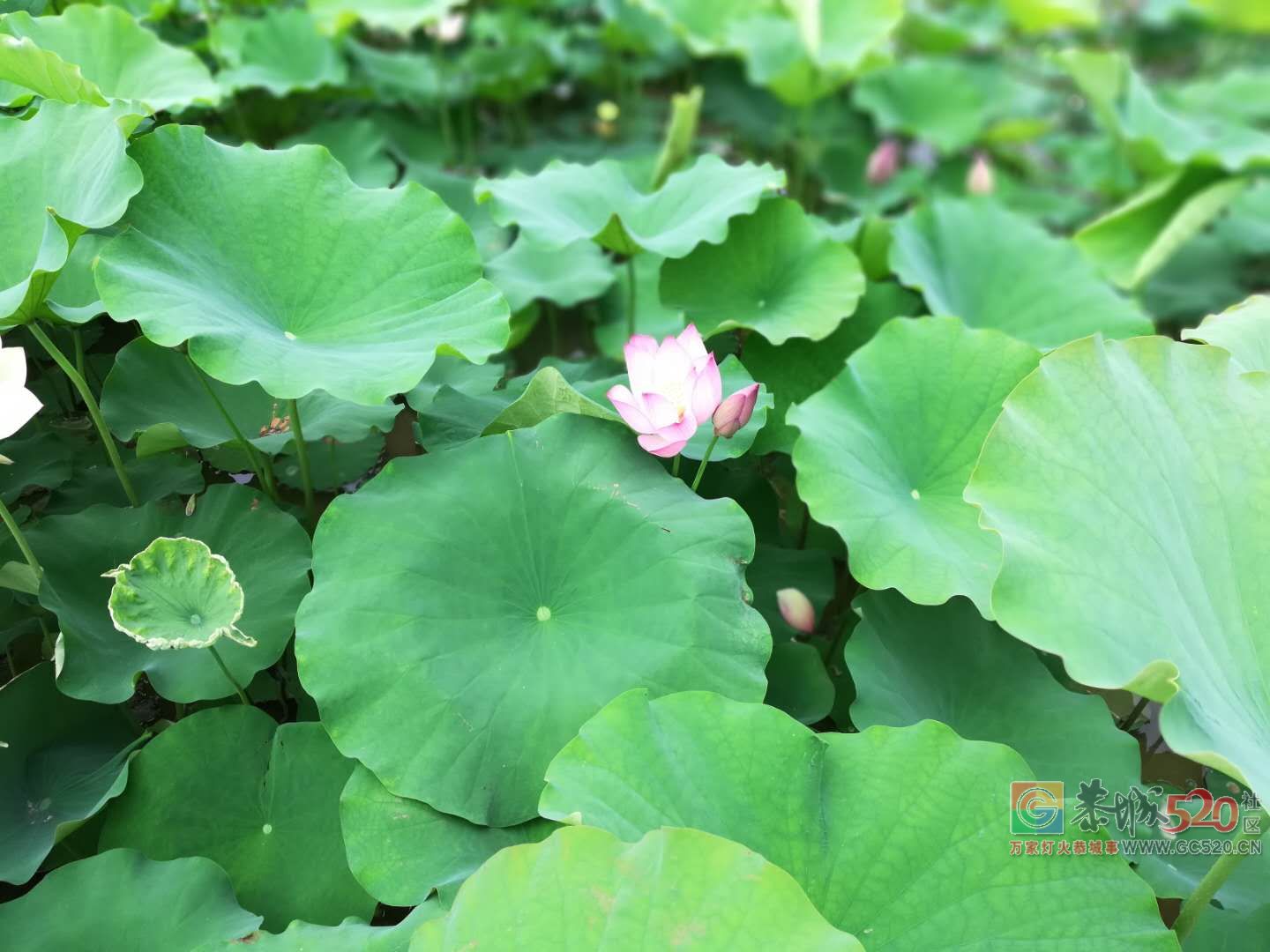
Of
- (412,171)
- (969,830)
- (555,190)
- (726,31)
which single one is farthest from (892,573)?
(726,31)

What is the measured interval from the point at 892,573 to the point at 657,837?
0.49m

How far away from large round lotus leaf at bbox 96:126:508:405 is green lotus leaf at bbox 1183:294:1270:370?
81 centimetres

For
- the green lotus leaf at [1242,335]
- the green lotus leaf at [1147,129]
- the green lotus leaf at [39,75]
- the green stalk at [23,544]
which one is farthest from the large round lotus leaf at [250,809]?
the green lotus leaf at [1147,129]

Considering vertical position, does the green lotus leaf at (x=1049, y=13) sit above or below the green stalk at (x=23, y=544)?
above

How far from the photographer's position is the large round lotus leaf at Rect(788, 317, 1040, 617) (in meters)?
1.10

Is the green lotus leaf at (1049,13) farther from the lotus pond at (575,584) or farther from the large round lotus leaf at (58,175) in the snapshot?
the large round lotus leaf at (58,175)

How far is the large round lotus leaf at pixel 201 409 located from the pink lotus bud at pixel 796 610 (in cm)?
57

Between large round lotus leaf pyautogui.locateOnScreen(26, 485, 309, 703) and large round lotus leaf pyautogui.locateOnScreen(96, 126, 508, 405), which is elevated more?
large round lotus leaf pyautogui.locateOnScreen(96, 126, 508, 405)

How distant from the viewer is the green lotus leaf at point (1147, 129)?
2320 millimetres

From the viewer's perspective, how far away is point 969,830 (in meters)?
0.85

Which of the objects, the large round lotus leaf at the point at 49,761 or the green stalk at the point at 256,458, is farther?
the green stalk at the point at 256,458

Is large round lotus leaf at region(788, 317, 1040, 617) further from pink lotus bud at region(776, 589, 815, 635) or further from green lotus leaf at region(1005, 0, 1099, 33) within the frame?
green lotus leaf at region(1005, 0, 1099, 33)

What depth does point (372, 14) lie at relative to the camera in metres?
2.08

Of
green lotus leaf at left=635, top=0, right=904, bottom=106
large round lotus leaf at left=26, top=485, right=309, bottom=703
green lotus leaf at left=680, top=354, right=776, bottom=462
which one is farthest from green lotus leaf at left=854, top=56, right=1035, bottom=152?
large round lotus leaf at left=26, top=485, right=309, bottom=703
